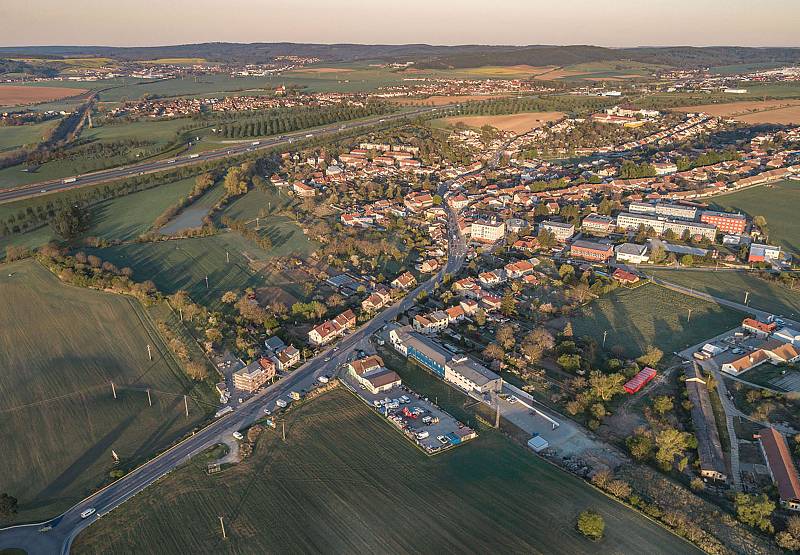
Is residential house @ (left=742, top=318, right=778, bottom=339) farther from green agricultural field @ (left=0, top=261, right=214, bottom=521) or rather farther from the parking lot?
green agricultural field @ (left=0, top=261, right=214, bottom=521)

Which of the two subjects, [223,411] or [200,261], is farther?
[200,261]

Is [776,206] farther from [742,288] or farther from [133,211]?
[133,211]

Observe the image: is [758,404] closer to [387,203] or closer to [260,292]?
[260,292]

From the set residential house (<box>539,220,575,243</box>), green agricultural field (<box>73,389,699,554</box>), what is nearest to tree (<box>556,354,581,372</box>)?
green agricultural field (<box>73,389,699,554</box>)

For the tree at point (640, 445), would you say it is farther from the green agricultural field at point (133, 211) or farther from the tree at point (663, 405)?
the green agricultural field at point (133, 211)

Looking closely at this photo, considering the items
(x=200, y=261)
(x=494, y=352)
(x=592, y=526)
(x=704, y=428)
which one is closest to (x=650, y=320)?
(x=704, y=428)

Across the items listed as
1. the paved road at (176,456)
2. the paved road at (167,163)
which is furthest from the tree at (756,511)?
the paved road at (167,163)
